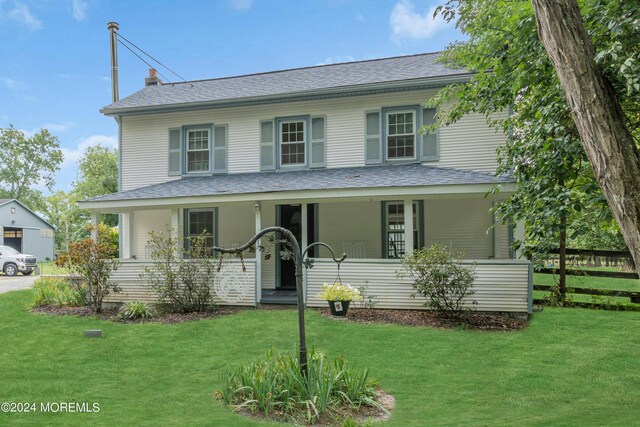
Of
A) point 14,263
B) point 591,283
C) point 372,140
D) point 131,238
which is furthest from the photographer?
point 14,263

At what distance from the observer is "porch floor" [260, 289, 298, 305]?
11.4m

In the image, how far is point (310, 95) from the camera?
1295 centimetres

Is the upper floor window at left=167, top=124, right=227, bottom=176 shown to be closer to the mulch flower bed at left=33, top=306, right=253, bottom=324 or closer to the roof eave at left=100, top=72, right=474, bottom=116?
the roof eave at left=100, top=72, right=474, bottom=116

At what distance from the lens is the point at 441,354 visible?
7340mm

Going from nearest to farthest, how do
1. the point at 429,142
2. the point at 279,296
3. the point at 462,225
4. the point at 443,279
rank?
1. the point at 443,279
2. the point at 279,296
3. the point at 462,225
4. the point at 429,142

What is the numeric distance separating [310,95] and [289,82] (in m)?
1.89

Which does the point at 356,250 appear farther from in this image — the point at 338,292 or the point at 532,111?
the point at 532,111

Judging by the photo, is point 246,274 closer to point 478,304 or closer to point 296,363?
point 478,304

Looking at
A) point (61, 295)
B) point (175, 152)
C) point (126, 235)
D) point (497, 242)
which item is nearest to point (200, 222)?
point (175, 152)

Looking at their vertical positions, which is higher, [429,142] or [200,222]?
[429,142]

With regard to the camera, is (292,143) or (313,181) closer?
(313,181)

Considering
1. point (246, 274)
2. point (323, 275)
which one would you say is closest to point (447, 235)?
point (323, 275)

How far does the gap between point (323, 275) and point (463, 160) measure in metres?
4.59

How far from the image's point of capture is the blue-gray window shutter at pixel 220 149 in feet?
45.6
